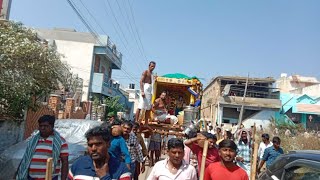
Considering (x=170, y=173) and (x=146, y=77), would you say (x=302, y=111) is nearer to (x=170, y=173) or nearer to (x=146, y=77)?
(x=146, y=77)

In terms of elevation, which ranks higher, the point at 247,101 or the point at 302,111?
the point at 247,101

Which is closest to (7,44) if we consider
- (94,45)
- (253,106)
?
(94,45)

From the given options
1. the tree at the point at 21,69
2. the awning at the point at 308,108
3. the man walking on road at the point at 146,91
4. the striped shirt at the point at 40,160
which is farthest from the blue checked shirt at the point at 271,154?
the awning at the point at 308,108

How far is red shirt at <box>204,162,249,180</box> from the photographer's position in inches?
136

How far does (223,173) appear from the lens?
3500 millimetres

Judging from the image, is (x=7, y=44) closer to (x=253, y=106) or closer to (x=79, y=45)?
(x=79, y=45)

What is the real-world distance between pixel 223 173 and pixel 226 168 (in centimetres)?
10

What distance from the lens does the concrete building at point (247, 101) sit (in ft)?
113

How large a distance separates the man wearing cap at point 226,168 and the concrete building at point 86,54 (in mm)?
23048

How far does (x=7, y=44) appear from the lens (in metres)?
7.83

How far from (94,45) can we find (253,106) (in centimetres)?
1763

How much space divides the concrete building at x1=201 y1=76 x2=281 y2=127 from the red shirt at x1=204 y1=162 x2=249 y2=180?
29.4 meters

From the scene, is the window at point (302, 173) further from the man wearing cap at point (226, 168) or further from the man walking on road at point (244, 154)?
the man walking on road at point (244, 154)

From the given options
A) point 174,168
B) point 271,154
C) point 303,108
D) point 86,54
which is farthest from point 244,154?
point 303,108
